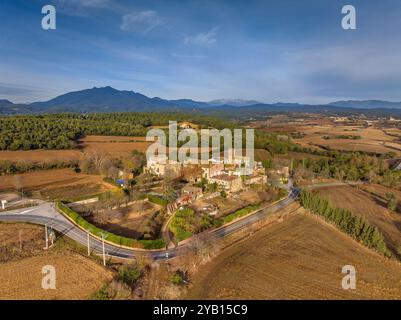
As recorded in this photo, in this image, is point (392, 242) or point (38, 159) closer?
point (392, 242)

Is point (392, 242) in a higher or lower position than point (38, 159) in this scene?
lower

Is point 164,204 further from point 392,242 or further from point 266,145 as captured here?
point 266,145

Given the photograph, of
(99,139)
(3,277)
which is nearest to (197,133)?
(99,139)

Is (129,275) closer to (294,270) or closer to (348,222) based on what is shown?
(294,270)

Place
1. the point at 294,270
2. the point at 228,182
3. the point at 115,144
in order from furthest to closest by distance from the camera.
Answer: the point at 115,144 → the point at 228,182 → the point at 294,270

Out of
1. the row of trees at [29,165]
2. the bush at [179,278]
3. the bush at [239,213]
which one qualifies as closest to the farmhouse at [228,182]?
the bush at [239,213]

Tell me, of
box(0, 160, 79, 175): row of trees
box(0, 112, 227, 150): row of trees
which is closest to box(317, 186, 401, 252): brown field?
box(0, 160, 79, 175): row of trees

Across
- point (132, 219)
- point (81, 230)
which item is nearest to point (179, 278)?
point (81, 230)

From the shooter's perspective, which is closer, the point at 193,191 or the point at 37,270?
the point at 37,270
